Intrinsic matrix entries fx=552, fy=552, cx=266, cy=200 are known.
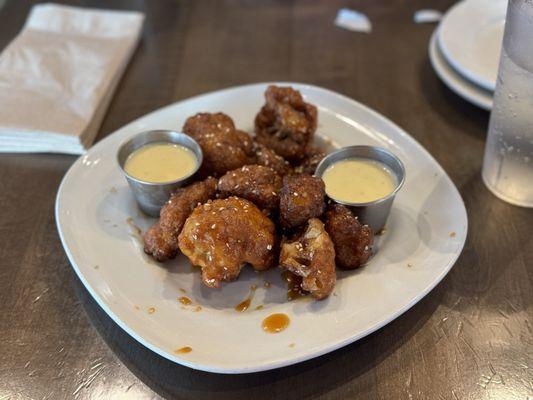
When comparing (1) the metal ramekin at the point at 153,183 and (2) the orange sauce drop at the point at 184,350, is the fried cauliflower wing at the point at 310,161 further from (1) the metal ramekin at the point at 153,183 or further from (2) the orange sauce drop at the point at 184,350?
(2) the orange sauce drop at the point at 184,350

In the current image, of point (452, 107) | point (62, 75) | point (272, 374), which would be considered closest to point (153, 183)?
point (272, 374)

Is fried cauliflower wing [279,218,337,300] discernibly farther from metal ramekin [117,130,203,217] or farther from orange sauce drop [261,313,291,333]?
metal ramekin [117,130,203,217]

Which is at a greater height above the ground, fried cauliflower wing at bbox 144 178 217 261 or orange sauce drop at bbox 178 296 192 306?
fried cauliflower wing at bbox 144 178 217 261

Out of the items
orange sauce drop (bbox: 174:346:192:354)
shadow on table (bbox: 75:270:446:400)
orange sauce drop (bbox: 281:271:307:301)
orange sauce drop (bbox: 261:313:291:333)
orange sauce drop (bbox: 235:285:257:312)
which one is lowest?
shadow on table (bbox: 75:270:446:400)

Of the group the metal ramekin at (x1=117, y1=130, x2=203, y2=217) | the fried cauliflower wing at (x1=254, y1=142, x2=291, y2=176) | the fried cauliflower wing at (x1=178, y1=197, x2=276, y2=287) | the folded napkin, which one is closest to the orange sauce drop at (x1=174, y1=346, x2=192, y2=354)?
the fried cauliflower wing at (x1=178, y1=197, x2=276, y2=287)

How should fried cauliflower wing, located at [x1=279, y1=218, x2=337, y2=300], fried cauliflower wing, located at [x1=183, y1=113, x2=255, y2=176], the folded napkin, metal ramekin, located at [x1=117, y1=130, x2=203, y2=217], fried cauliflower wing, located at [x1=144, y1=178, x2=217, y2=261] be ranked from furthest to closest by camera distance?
1. the folded napkin
2. fried cauliflower wing, located at [x1=183, y1=113, x2=255, y2=176]
3. metal ramekin, located at [x1=117, y1=130, x2=203, y2=217]
4. fried cauliflower wing, located at [x1=144, y1=178, x2=217, y2=261]
5. fried cauliflower wing, located at [x1=279, y1=218, x2=337, y2=300]

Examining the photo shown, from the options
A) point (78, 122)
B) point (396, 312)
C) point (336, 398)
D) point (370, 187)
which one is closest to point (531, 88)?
point (370, 187)

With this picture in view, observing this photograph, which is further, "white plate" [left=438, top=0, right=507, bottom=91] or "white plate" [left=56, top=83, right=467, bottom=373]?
"white plate" [left=438, top=0, right=507, bottom=91]

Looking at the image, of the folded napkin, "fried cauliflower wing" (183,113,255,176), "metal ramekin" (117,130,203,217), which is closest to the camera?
"metal ramekin" (117,130,203,217)
